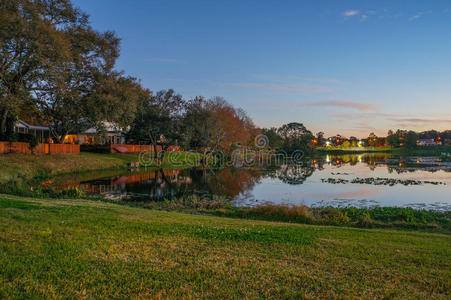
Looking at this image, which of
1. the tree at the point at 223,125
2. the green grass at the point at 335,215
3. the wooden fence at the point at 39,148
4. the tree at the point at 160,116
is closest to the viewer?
the green grass at the point at 335,215

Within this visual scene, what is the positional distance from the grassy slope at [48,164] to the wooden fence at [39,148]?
49.0 inches

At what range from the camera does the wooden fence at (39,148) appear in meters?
28.7

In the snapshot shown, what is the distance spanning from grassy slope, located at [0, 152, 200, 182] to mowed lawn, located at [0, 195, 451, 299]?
62.2 feet

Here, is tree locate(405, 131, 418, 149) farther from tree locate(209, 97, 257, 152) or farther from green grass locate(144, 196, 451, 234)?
green grass locate(144, 196, 451, 234)

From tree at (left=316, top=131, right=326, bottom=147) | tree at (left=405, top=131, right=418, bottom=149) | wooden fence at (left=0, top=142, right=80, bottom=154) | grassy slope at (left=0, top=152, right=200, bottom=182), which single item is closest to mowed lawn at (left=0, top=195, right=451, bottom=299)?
grassy slope at (left=0, top=152, right=200, bottom=182)

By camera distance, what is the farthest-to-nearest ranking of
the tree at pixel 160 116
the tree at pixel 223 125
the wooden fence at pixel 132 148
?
the tree at pixel 223 125 → the wooden fence at pixel 132 148 → the tree at pixel 160 116

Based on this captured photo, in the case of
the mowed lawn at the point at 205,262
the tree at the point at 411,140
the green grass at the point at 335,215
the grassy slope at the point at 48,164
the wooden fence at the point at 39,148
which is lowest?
the green grass at the point at 335,215

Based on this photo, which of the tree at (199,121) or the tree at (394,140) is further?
the tree at (394,140)

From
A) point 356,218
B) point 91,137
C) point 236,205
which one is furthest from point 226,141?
point 356,218

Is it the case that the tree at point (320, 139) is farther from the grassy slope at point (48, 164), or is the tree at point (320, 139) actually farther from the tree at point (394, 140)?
the grassy slope at point (48, 164)

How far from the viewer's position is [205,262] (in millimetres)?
5762

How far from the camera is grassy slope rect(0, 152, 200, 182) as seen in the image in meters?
24.5

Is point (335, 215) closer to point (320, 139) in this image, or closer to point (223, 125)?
point (223, 125)

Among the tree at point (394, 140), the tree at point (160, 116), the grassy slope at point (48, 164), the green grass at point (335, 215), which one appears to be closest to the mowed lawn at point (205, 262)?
the green grass at point (335, 215)
